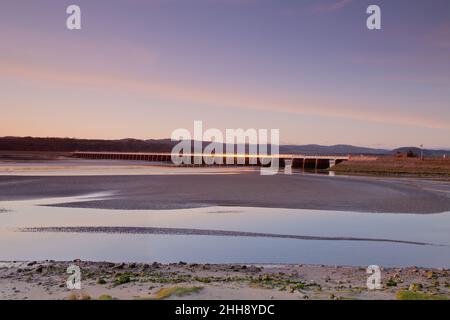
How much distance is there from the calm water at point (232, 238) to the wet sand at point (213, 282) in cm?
144

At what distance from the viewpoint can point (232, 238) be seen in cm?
1591

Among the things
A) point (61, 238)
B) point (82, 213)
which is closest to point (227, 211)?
point (82, 213)

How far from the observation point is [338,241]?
51.8ft

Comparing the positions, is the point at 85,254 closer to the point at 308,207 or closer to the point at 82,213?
the point at 82,213

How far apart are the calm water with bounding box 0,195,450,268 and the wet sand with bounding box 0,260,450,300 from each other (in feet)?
4.74

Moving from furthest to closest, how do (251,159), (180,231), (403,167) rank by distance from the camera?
1. (251,159)
2. (403,167)
3. (180,231)

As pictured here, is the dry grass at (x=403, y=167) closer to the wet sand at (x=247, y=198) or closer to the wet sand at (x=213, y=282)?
the wet sand at (x=247, y=198)

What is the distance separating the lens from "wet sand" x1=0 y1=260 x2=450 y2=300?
337 inches

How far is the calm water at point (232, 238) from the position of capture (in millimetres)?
13211

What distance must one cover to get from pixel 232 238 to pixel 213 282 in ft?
20.6

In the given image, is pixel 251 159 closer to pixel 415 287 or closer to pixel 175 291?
pixel 415 287

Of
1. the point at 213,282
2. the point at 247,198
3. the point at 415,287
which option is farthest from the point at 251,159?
the point at 415,287

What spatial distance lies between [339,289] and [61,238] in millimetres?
9893
